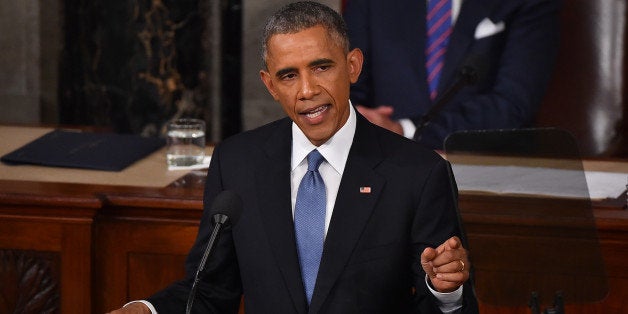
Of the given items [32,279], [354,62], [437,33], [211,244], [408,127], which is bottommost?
[32,279]

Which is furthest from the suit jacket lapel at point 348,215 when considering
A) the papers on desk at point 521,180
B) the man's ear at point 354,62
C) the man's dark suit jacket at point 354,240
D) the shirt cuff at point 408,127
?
the shirt cuff at point 408,127

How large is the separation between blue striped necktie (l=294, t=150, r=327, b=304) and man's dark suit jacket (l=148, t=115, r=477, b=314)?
3 cm

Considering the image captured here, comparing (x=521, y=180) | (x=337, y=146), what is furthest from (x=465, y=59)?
(x=337, y=146)

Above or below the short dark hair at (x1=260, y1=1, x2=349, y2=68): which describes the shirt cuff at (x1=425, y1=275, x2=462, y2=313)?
below

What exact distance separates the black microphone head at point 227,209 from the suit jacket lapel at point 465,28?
3.09m

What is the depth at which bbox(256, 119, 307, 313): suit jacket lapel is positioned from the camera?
7.64ft

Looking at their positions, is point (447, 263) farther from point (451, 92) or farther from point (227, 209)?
point (451, 92)

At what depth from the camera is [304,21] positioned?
2221mm

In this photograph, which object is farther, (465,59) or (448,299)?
(465,59)

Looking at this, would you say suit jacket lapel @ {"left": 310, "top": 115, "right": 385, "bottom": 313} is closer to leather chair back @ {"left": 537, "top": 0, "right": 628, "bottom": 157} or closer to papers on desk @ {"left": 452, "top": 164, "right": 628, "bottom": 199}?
papers on desk @ {"left": 452, "top": 164, "right": 628, "bottom": 199}

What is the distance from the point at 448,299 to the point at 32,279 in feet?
4.90

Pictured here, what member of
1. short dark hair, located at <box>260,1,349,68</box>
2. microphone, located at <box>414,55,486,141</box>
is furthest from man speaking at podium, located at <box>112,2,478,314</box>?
microphone, located at <box>414,55,486,141</box>

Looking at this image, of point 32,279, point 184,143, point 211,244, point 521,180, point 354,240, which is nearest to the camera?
point 211,244

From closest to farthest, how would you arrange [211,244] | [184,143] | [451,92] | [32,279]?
[211,244], [32,279], [451,92], [184,143]
